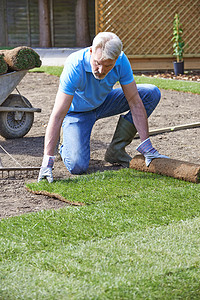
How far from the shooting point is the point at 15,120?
501 cm

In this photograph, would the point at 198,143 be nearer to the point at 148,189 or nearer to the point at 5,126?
the point at 148,189

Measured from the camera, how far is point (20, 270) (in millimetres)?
2211

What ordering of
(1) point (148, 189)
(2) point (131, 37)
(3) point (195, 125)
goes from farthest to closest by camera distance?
(2) point (131, 37) < (3) point (195, 125) < (1) point (148, 189)

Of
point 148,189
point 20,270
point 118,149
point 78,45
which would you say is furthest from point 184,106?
point 78,45

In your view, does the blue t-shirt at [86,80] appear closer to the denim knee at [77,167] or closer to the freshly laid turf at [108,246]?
the denim knee at [77,167]

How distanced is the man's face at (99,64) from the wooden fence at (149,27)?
23.8 feet

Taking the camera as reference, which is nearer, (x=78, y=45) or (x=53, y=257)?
(x=53, y=257)

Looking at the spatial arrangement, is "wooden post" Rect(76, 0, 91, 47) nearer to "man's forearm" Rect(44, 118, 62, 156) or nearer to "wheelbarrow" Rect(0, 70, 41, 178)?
"wheelbarrow" Rect(0, 70, 41, 178)

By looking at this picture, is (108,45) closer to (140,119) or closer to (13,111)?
(140,119)

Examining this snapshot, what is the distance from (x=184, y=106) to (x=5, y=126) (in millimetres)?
2850

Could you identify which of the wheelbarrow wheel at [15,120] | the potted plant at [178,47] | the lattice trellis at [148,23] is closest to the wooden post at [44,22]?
the lattice trellis at [148,23]

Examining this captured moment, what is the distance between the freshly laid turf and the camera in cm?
205

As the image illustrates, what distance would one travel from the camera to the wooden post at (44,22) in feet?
50.9

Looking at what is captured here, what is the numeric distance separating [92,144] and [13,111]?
894 mm
